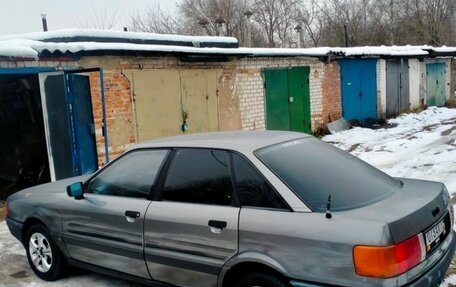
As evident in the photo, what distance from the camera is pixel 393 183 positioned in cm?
368

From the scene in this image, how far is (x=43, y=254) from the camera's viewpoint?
4629 mm

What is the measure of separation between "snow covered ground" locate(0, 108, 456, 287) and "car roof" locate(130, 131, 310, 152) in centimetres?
145


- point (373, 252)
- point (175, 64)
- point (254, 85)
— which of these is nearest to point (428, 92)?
point (254, 85)

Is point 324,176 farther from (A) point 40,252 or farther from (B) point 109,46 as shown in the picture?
(B) point 109,46

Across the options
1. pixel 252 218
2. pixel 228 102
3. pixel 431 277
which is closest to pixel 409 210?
pixel 431 277

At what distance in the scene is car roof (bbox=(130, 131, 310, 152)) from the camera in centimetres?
349

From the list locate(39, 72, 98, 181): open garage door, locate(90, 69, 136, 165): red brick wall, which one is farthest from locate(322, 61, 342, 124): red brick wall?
locate(39, 72, 98, 181): open garage door

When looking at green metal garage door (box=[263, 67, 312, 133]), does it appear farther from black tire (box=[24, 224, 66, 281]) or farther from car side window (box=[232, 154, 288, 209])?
car side window (box=[232, 154, 288, 209])

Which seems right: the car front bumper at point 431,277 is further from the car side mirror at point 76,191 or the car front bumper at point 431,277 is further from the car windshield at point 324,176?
the car side mirror at point 76,191

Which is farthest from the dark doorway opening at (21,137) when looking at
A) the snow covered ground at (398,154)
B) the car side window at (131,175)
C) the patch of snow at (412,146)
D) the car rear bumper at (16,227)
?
the patch of snow at (412,146)

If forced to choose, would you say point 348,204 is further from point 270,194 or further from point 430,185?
point 430,185

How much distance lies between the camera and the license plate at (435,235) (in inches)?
119

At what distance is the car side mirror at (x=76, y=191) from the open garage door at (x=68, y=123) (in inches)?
151

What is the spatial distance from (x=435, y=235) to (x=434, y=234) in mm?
19
